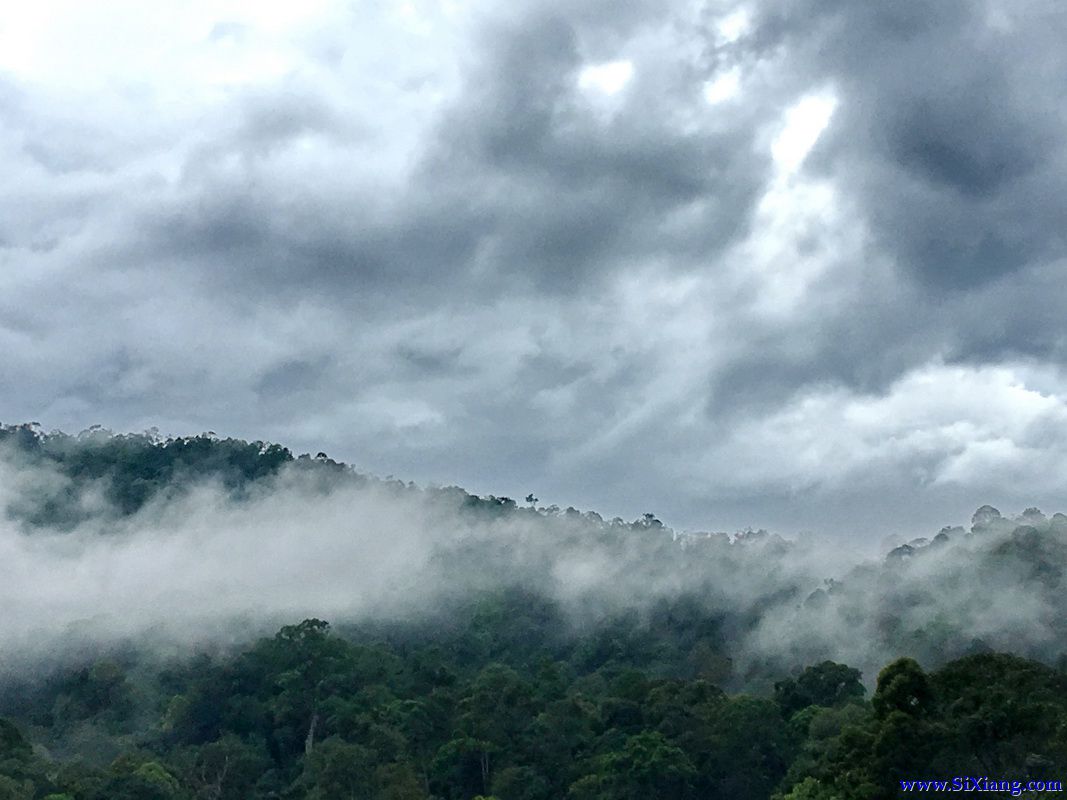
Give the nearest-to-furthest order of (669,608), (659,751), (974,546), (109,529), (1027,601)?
(659,751)
(1027,601)
(974,546)
(669,608)
(109,529)

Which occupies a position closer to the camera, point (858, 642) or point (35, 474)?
point (858, 642)

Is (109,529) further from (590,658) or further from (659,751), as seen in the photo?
(659,751)

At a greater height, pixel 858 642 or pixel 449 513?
pixel 449 513

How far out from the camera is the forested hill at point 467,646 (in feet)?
190

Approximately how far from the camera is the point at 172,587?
124m

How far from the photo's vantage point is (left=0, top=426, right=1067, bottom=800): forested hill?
190ft

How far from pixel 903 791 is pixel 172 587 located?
342 feet

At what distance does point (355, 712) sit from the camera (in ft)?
254

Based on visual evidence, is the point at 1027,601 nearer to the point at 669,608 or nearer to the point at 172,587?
the point at 669,608

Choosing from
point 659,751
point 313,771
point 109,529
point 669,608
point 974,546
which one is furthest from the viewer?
point 109,529

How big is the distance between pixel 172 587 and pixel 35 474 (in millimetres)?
58292

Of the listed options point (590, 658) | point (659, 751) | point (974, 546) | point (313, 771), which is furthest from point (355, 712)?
point (974, 546)

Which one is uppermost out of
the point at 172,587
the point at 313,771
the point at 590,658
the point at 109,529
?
the point at 109,529

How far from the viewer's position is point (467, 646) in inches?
4417
